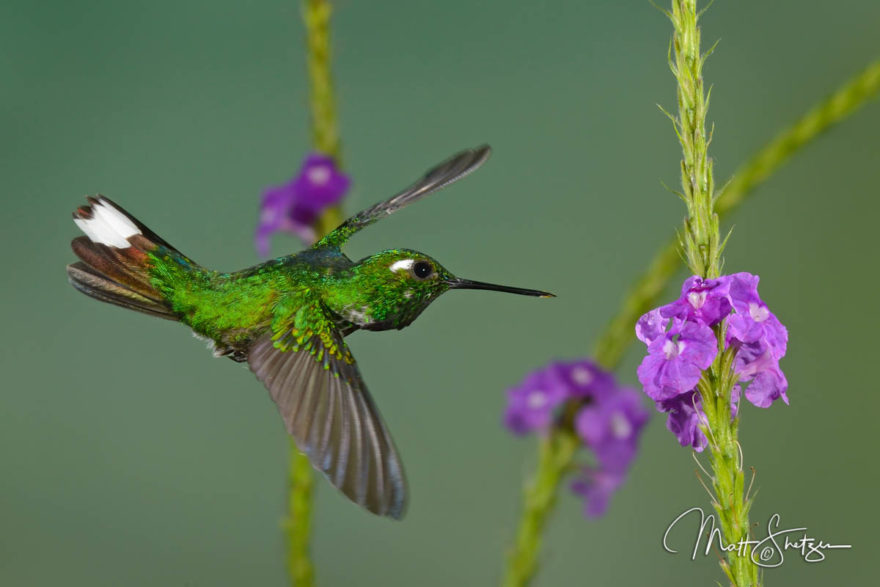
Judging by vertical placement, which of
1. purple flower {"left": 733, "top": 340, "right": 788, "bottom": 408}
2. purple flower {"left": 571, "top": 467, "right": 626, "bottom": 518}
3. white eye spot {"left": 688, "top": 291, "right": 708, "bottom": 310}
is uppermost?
purple flower {"left": 571, "top": 467, "right": 626, "bottom": 518}

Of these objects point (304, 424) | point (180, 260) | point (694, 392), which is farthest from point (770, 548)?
point (180, 260)

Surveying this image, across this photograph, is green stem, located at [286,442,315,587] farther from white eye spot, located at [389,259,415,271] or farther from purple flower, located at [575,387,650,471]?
purple flower, located at [575,387,650,471]

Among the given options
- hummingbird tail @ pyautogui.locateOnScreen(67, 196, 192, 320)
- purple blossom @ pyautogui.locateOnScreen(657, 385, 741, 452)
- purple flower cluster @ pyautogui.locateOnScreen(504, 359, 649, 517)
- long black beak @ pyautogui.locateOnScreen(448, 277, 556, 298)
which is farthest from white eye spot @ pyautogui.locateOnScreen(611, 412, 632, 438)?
hummingbird tail @ pyautogui.locateOnScreen(67, 196, 192, 320)

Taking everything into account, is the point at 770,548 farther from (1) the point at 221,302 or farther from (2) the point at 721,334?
(1) the point at 221,302

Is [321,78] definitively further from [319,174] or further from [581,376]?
[581,376]

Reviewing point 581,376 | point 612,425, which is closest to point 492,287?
point 581,376

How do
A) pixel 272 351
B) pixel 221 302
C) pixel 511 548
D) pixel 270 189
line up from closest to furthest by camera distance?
1. pixel 511 548
2. pixel 272 351
3. pixel 221 302
4. pixel 270 189
